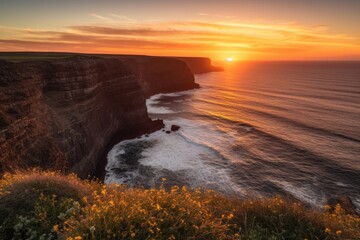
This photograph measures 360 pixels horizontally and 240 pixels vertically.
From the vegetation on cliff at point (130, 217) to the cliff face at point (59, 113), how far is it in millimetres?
10790

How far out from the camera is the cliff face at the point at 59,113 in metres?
17.8

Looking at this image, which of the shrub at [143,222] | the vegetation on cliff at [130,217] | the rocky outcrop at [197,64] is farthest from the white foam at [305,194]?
the rocky outcrop at [197,64]

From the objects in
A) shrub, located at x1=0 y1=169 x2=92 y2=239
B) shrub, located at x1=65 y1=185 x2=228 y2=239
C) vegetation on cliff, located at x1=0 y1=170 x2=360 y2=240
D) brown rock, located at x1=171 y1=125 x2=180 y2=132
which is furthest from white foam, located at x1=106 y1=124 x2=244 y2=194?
shrub, located at x1=65 y1=185 x2=228 y2=239

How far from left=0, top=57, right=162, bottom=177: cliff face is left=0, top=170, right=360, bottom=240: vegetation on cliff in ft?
35.4

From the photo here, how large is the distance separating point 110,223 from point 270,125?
45.1m

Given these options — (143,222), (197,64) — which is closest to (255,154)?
(143,222)

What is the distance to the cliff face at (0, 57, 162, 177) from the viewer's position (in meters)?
17.8

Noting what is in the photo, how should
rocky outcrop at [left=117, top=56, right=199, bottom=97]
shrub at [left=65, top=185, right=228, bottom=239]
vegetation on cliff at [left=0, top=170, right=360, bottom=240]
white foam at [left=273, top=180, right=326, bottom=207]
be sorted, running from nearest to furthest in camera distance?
1. shrub at [left=65, top=185, right=228, bottom=239]
2. vegetation on cliff at [left=0, top=170, right=360, bottom=240]
3. white foam at [left=273, top=180, right=326, bottom=207]
4. rocky outcrop at [left=117, top=56, right=199, bottom=97]

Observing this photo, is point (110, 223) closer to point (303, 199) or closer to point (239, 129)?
point (303, 199)

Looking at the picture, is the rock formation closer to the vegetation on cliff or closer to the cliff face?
the cliff face

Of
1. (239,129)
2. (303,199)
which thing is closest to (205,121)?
(239,129)

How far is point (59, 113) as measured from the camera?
2508 cm

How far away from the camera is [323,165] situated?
2956 cm

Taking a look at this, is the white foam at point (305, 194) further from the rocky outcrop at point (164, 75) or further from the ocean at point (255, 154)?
the rocky outcrop at point (164, 75)
